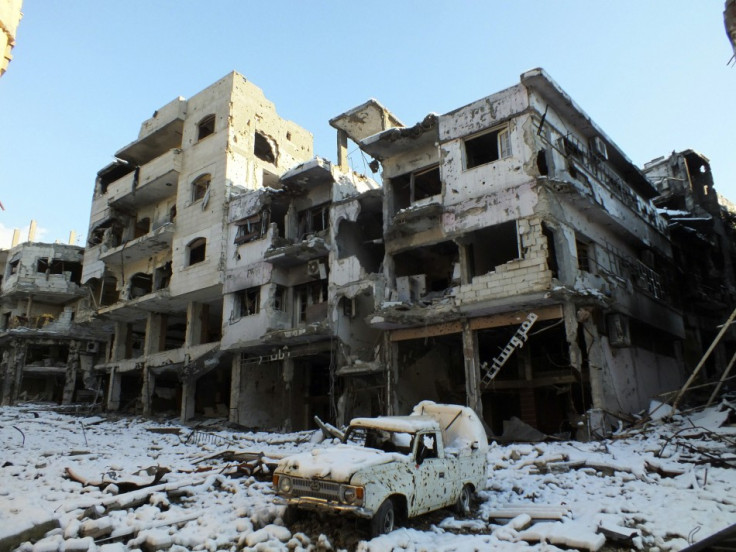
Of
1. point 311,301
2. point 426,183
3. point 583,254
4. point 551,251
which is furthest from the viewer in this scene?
point 311,301

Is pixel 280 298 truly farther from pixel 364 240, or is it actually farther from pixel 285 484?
pixel 285 484

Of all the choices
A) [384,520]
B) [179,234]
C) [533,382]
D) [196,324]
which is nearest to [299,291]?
[196,324]

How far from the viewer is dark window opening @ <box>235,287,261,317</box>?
26.5 meters

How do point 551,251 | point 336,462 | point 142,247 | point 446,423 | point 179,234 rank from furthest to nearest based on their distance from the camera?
point 142,247 → point 179,234 → point 551,251 → point 446,423 → point 336,462

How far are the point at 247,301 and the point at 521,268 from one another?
14254 millimetres

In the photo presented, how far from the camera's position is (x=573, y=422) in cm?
1730

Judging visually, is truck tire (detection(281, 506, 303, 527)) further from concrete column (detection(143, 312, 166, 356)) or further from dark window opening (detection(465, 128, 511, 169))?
concrete column (detection(143, 312, 166, 356))

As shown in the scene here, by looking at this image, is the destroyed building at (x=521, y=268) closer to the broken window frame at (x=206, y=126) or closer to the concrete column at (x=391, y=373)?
the concrete column at (x=391, y=373)

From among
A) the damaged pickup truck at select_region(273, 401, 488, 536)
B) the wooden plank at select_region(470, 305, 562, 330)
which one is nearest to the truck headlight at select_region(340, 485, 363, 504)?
the damaged pickup truck at select_region(273, 401, 488, 536)

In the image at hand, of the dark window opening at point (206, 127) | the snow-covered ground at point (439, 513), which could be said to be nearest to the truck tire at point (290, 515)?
the snow-covered ground at point (439, 513)

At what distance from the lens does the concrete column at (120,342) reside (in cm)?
3328

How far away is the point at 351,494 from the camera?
288 inches

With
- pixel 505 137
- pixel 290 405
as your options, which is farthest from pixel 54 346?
pixel 505 137

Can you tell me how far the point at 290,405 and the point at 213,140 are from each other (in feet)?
49.7
